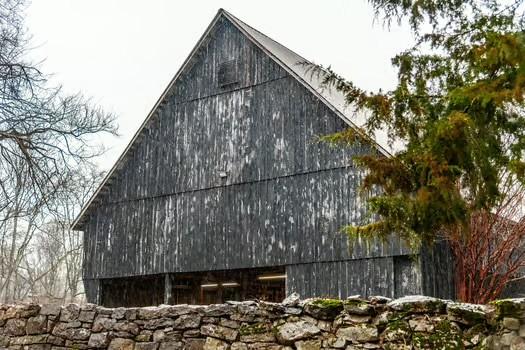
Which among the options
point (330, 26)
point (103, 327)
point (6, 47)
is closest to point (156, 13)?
point (330, 26)

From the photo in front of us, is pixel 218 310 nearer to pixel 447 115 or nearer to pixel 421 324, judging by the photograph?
pixel 421 324

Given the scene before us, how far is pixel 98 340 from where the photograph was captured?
9.84 meters

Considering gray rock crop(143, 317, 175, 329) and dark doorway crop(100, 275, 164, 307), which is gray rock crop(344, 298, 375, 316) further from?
dark doorway crop(100, 275, 164, 307)

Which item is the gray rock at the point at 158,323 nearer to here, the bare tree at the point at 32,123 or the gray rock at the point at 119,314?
the gray rock at the point at 119,314

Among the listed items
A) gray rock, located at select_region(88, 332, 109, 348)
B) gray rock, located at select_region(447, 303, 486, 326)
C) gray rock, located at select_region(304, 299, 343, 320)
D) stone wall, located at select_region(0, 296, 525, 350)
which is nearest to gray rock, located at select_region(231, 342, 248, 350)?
stone wall, located at select_region(0, 296, 525, 350)

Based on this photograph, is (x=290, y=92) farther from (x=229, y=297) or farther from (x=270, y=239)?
(x=229, y=297)

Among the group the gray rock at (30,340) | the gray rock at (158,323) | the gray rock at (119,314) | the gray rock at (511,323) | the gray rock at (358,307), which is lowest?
the gray rock at (30,340)

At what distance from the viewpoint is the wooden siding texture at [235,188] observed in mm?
16156

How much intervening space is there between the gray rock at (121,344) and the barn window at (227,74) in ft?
34.1

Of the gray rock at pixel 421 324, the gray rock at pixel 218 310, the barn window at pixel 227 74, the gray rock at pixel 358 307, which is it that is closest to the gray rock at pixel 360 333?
the gray rock at pixel 358 307

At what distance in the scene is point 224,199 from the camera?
716 inches

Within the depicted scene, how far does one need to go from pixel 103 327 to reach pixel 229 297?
12018mm

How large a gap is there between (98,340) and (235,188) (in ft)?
28.2

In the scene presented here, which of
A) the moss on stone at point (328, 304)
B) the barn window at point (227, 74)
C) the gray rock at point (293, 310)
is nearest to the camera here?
the moss on stone at point (328, 304)
